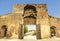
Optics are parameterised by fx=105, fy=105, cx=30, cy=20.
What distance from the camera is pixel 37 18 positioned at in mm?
14031

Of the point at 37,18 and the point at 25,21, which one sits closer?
the point at 37,18

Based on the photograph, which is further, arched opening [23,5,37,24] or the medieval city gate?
arched opening [23,5,37,24]

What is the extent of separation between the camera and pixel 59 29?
18266 mm

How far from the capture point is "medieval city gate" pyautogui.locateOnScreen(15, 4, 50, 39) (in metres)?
13.6

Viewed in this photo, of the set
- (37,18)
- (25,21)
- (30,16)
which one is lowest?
(25,21)

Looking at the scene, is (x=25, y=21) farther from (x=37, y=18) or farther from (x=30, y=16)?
(x=37, y=18)

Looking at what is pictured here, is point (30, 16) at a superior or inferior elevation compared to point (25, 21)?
superior

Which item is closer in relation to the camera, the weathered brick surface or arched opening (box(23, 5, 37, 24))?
the weathered brick surface

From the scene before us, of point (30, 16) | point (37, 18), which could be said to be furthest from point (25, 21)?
point (37, 18)

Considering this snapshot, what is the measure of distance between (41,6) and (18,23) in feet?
12.9

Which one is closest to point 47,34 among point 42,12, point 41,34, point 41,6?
point 41,34

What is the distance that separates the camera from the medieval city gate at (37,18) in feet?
44.8

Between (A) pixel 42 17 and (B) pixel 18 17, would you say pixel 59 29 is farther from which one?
(B) pixel 18 17

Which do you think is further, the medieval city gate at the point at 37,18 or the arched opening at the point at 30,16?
the arched opening at the point at 30,16
